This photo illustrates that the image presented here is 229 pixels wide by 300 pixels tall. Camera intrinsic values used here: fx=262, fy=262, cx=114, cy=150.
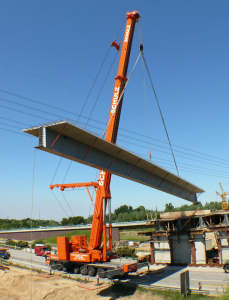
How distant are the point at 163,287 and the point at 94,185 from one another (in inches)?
433

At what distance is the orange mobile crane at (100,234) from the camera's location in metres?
24.2

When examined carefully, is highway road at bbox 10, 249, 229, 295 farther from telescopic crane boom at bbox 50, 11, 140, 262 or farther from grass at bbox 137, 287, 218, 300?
telescopic crane boom at bbox 50, 11, 140, 262

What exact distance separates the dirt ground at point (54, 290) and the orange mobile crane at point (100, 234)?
5.26 ft

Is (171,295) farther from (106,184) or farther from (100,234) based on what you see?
(106,184)

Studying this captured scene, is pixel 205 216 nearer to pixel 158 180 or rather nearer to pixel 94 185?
pixel 158 180

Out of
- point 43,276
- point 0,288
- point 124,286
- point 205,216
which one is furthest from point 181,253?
point 0,288

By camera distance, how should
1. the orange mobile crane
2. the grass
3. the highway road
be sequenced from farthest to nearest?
the orange mobile crane < the highway road < the grass

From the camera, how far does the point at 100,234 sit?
967 inches

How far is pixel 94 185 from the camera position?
26.5 m

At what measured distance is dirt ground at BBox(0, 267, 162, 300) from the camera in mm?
20141

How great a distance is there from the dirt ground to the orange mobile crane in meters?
1.60

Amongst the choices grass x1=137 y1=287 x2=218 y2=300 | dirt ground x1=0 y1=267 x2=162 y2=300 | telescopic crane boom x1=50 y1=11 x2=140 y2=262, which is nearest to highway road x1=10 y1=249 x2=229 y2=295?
grass x1=137 y1=287 x2=218 y2=300

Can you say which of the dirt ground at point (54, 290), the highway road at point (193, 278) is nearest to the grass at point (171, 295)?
the dirt ground at point (54, 290)

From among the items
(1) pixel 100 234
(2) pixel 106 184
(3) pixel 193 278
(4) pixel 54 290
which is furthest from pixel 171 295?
(2) pixel 106 184
